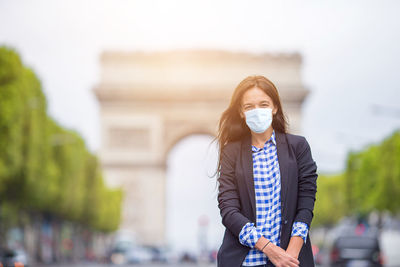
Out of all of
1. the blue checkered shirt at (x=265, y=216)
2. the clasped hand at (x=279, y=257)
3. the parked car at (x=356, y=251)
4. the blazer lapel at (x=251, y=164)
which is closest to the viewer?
the clasped hand at (x=279, y=257)

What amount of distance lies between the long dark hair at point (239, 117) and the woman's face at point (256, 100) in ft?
0.06

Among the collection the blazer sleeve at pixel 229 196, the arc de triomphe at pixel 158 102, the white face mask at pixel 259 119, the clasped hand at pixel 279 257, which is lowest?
the clasped hand at pixel 279 257

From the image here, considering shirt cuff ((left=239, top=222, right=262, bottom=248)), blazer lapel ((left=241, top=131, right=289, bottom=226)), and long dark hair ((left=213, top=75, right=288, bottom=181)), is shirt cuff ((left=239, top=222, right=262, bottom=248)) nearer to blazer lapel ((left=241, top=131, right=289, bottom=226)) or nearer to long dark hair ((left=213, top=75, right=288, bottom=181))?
blazer lapel ((left=241, top=131, right=289, bottom=226))

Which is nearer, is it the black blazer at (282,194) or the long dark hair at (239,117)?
the black blazer at (282,194)

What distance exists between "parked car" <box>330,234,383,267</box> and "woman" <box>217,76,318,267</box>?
15.4 metres

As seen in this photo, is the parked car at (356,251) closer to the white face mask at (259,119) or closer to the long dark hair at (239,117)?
the long dark hair at (239,117)

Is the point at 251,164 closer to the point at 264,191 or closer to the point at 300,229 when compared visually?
the point at 264,191

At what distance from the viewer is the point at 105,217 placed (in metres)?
60.8

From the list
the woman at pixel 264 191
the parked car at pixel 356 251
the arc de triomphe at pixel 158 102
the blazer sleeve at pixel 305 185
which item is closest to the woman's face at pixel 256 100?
the woman at pixel 264 191

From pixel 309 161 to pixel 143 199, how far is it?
5028cm

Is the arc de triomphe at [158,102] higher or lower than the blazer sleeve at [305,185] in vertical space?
higher

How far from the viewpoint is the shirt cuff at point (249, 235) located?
4.13 meters

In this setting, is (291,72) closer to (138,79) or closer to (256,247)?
(138,79)

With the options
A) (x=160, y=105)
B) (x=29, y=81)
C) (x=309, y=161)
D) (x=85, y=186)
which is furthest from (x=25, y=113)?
(x=309, y=161)
